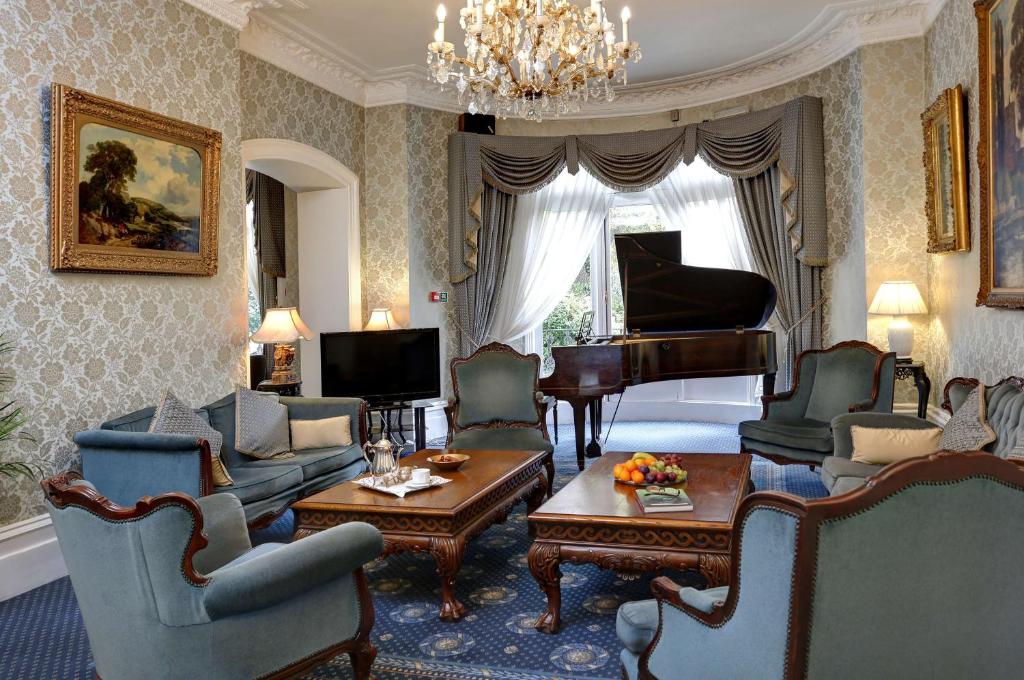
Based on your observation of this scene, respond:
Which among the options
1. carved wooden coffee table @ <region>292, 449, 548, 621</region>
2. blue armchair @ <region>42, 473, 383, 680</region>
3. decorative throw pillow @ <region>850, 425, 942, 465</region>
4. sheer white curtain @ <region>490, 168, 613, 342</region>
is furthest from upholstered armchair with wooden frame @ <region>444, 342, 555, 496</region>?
blue armchair @ <region>42, 473, 383, 680</region>

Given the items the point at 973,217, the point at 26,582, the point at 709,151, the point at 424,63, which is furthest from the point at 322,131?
the point at 973,217

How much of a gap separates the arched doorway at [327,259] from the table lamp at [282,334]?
3.95 feet

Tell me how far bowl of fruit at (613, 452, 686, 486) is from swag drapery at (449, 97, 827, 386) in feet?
12.3

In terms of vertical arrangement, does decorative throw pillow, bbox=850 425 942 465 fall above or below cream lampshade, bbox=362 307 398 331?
below

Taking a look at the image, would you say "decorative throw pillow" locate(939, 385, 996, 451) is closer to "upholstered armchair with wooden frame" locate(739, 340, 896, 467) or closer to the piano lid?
"upholstered armchair with wooden frame" locate(739, 340, 896, 467)

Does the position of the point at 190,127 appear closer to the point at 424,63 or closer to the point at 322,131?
the point at 322,131

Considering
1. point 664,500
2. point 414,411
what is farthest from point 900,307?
point 414,411

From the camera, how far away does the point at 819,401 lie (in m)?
5.48

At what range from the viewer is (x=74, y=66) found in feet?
13.4

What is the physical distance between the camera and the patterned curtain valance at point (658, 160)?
6.57m

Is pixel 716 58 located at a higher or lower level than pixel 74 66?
higher

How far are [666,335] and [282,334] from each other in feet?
10.2

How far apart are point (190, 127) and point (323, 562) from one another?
3514 mm

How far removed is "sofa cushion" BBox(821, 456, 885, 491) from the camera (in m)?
3.91
